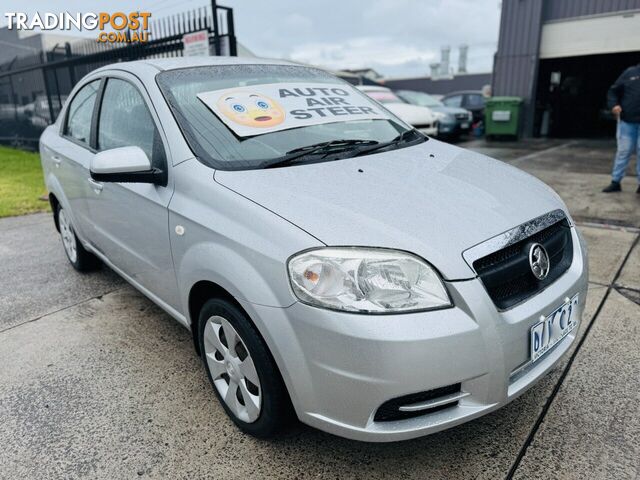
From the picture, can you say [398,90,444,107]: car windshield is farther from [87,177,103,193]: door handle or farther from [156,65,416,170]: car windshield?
[87,177,103,193]: door handle

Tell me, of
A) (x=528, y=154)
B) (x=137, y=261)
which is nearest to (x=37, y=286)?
(x=137, y=261)

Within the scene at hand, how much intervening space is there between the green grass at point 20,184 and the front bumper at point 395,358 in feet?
19.6

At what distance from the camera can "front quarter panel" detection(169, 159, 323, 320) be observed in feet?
5.55

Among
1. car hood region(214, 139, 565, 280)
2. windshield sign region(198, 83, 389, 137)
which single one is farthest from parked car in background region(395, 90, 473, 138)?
car hood region(214, 139, 565, 280)

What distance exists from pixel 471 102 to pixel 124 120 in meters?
14.2

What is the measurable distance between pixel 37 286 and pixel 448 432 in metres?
3.25

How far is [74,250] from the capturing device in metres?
3.96

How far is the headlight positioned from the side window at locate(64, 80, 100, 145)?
235 cm

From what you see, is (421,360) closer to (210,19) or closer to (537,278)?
(537,278)

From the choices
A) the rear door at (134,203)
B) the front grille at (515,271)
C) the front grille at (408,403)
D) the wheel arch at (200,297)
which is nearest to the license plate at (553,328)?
the front grille at (515,271)

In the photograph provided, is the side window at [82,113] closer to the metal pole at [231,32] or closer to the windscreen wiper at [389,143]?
the windscreen wiper at [389,143]

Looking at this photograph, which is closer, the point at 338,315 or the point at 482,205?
the point at 338,315

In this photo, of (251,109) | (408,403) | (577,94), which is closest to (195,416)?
(408,403)

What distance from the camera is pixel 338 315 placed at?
1574 millimetres
